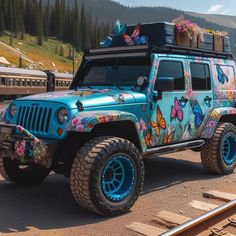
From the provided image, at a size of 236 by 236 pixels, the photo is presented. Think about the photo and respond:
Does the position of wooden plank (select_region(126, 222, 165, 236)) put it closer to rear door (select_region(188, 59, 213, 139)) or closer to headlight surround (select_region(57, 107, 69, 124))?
headlight surround (select_region(57, 107, 69, 124))

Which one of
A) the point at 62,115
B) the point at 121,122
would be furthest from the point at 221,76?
the point at 62,115

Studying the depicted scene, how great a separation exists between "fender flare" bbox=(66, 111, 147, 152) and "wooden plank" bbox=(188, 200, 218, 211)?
4.78 ft

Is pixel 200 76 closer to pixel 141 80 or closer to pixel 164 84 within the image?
pixel 164 84

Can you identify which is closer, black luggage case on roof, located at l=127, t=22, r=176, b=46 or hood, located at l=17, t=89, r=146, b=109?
hood, located at l=17, t=89, r=146, b=109

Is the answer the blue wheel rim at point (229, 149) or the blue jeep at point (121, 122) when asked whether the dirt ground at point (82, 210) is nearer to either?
the blue jeep at point (121, 122)

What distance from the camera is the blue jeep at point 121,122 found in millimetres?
5469

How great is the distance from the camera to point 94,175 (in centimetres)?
534

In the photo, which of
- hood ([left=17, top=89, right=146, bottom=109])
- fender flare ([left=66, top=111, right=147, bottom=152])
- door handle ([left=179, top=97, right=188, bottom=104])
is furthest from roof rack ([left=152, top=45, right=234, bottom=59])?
fender flare ([left=66, top=111, right=147, bottom=152])

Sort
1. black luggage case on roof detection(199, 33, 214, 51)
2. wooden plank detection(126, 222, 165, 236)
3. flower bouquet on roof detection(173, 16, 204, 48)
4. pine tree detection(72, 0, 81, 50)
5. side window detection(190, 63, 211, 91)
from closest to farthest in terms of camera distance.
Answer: wooden plank detection(126, 222, 165, 236)
flower bouquet on roof detection(173, 16, 204, 48)
side window detection(190, 63, 211, 91)
black luggage case on roof detection(199, 33, 214, 51)
pine tree detection(72, 0, 81, 50)

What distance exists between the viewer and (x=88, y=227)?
5.27 metres

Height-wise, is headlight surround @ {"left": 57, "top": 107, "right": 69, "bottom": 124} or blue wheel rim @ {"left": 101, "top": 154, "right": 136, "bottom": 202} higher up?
headlight surround @ {"left": 57, "top": 107, "right": 69, "bottom": 124}

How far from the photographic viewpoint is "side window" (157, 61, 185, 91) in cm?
694

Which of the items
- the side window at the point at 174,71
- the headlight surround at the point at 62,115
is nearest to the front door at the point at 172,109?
the side window at the point at 174,71

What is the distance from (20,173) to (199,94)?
3.38 m
